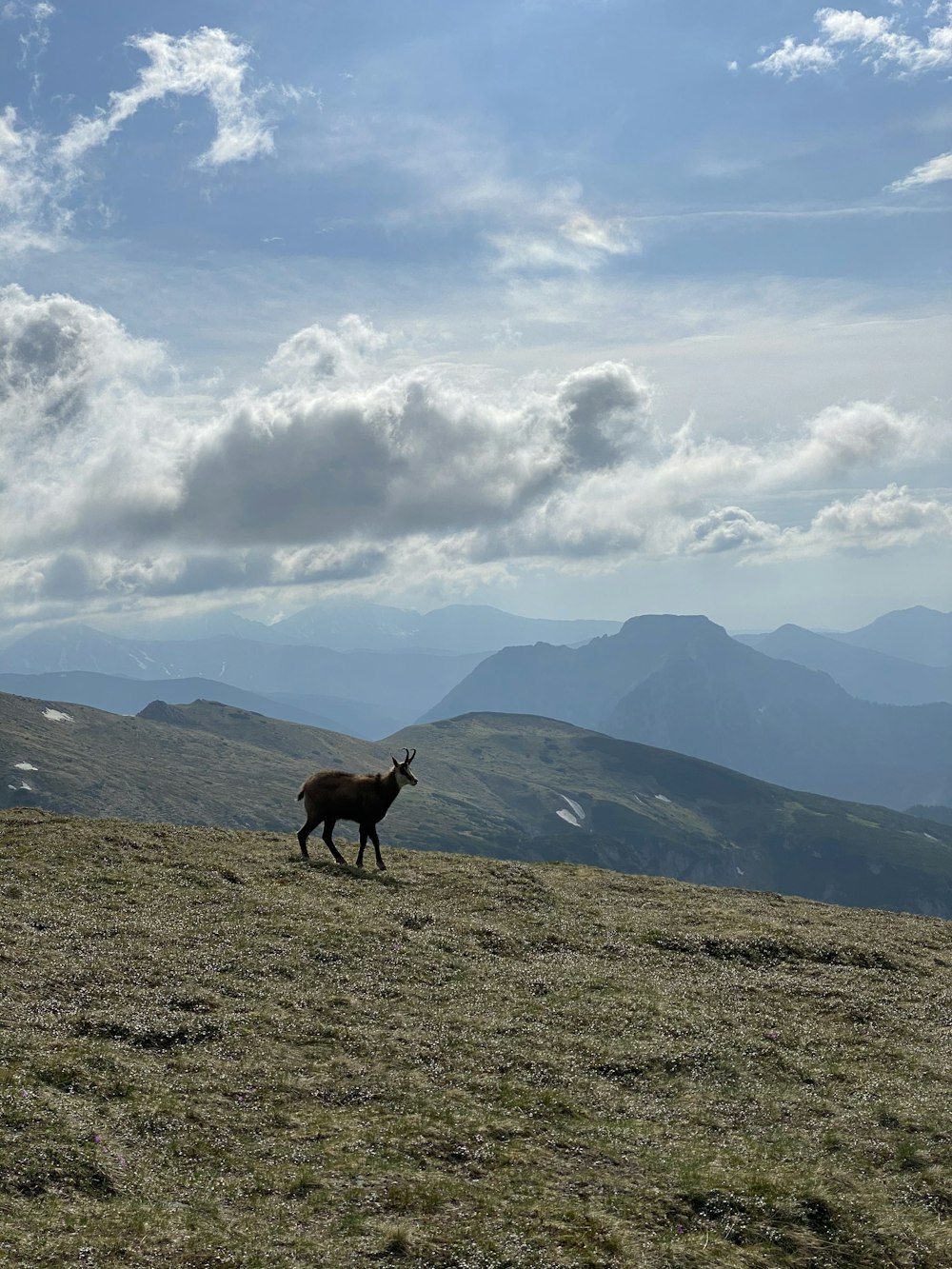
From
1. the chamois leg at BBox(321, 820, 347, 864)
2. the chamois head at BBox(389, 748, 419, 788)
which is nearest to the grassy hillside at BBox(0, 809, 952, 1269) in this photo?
the chamois leg at BBox(321, 820, 347, 864)

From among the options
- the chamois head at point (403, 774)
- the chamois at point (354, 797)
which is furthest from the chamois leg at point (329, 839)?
the chamois head at point (403, 774)

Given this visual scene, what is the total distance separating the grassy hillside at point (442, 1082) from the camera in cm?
1403

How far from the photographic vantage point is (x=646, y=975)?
29.0m

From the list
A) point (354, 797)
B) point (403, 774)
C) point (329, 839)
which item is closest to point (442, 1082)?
point (354, 797)

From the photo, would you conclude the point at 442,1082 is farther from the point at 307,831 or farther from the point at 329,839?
the point at 307,831

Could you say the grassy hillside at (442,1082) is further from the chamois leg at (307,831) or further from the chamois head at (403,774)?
the chamois head at (403,774)

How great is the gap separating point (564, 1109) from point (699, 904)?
23602 millimetres

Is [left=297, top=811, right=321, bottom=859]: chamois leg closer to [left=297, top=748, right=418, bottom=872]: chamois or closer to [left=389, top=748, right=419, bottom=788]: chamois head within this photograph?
[left=297, top=748, right=418, bottom=872]: chamois

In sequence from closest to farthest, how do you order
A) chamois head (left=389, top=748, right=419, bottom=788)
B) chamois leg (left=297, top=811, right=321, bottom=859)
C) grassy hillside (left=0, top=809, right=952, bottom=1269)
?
grassy hillside (left=0, top=809, right=952, bottom=1269)
chamois head (left=389, top=748, right=419, bottom=788)
chamois leg (left=297, top=811, right=321, bottom=859)

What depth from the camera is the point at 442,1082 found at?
64.4 feet

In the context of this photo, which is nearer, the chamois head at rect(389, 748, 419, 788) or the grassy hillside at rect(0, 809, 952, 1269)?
the grassy hillside at rect(0, 809, 952, 1269)

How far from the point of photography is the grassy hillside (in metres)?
14.0

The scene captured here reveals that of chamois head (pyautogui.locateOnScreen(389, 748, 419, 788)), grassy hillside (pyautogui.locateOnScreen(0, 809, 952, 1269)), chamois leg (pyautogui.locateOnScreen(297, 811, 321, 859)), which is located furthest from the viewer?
chamois leg (pyautogui.locateOnScreen(297, 811, 321, 859))

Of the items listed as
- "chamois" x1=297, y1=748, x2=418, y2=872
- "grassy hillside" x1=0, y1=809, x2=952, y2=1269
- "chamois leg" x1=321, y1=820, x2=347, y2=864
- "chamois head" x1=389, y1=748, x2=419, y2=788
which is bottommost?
"grassy hillside" x1=0, y1=809, x2=952, y2=1269
